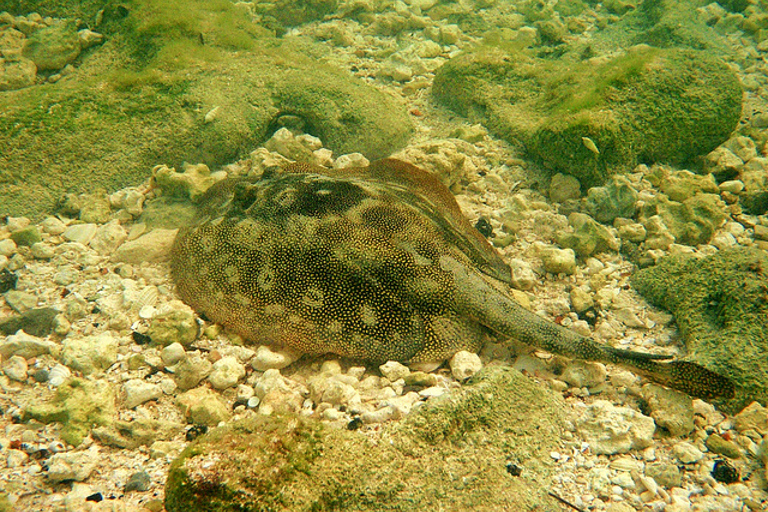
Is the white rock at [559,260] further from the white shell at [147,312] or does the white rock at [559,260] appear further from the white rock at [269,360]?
the white shell at [147,312]

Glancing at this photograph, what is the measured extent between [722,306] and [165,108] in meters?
5.96

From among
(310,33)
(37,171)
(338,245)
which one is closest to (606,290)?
(338,245)

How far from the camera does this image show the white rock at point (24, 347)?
3.28 m

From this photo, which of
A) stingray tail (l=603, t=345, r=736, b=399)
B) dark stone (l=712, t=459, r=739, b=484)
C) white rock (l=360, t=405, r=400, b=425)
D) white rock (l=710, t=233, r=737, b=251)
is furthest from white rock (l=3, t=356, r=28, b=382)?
white rock (l=710, t=233, r=737, b=251)

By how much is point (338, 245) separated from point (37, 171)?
3733 mm

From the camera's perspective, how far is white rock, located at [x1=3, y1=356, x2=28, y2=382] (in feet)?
10.3

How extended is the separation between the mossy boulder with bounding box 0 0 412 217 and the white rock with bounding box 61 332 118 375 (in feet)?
7.46

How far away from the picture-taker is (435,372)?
3.41m

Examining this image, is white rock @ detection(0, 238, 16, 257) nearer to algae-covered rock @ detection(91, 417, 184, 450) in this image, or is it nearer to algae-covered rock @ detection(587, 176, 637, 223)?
algae-covered rock @ detection(91, 417, 184, 450)

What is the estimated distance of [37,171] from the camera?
192 inches

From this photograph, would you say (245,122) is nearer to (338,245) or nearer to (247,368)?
(338,245)

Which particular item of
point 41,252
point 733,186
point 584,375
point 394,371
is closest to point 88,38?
point 41,252

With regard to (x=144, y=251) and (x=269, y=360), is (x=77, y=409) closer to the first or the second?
(x=269, y=360)

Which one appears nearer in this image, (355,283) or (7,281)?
(355,283)
